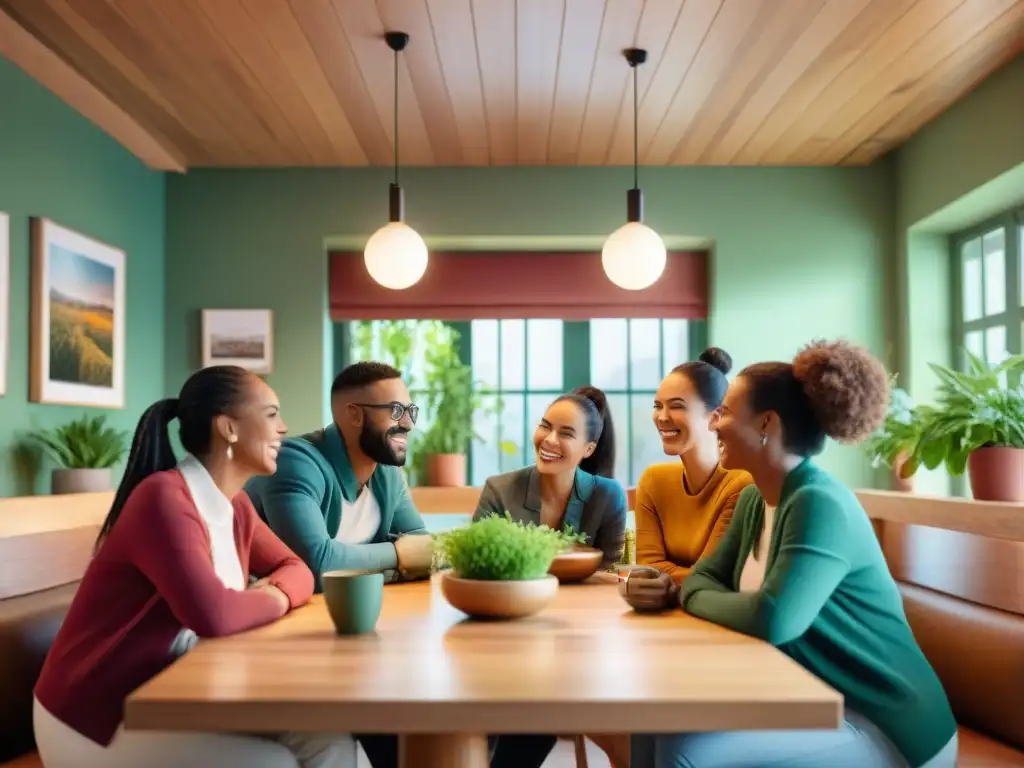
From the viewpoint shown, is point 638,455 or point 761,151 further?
point 638,455

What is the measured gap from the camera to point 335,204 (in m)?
4.99

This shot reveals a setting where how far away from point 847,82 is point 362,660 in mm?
3193

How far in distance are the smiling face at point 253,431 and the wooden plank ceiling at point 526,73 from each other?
1645mm

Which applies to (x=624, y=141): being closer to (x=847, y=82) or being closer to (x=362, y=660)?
(x=847, y=82)

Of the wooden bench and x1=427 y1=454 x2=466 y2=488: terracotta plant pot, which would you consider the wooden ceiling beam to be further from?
x1=427 y1=454 x2=466 y2=488: terracotta plant pot

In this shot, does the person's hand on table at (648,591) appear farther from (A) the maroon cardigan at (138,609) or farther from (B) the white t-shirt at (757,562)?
(A) the maroon cardigan at (138,609)

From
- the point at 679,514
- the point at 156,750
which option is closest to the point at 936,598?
the point at 679,514

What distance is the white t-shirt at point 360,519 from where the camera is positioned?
2551 millimetres

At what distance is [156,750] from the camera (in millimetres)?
1564

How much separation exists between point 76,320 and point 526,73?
6.66ft

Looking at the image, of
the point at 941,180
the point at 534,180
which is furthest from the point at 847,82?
the point at 534,180

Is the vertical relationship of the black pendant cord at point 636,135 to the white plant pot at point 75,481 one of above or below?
above

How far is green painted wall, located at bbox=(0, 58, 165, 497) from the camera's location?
11.7 ft

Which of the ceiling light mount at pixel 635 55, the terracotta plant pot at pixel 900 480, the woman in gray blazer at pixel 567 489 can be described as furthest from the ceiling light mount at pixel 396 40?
the terracotta plant pot at pixel 900 480
